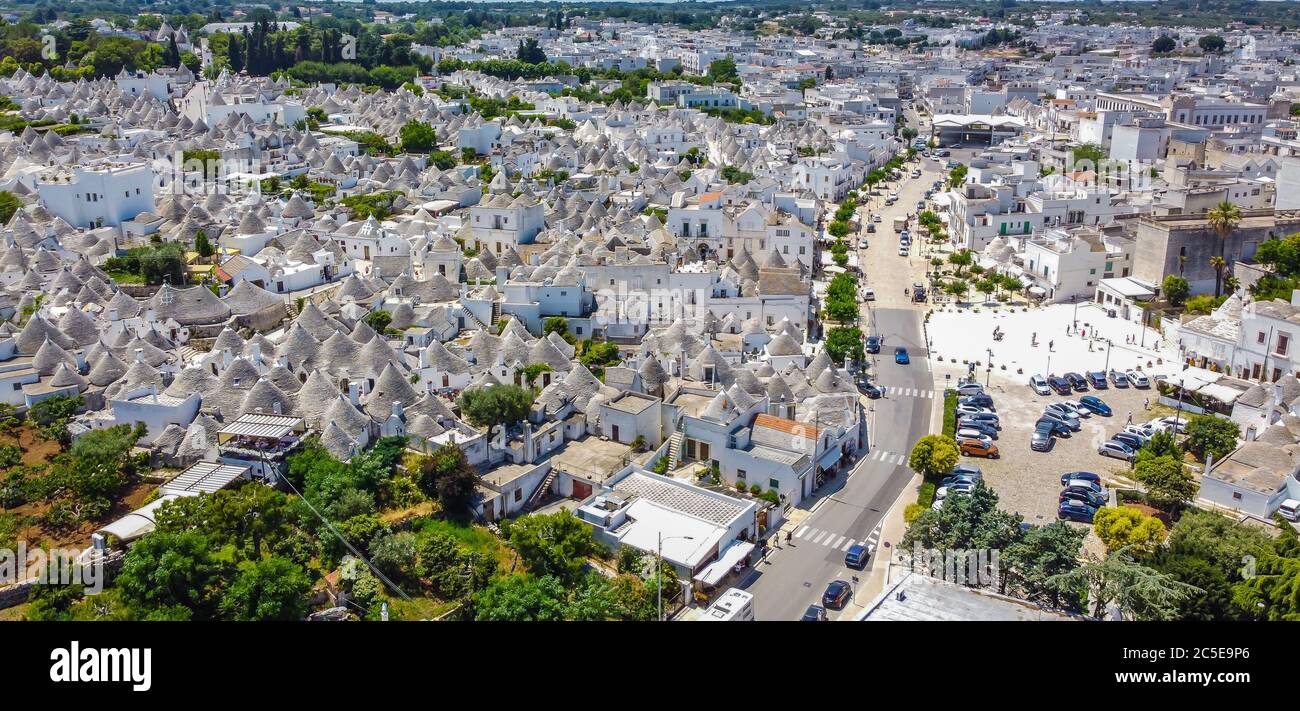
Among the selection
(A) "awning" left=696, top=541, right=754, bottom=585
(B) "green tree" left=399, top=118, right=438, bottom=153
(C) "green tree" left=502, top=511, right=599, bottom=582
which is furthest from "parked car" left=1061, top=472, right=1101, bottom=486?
(B) "green tree" left=399, top=118, right=438, bottom=153

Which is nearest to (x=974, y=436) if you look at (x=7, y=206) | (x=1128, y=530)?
(x=1128, y=530)

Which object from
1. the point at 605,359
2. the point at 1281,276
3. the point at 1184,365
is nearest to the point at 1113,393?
the point at 1184,365

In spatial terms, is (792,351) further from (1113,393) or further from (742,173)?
(742,173)

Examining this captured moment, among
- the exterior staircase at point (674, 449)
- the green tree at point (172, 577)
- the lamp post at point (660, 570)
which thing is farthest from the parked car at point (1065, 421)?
the green tree at point (172, 577)

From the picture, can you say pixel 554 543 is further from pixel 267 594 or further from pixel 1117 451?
pixel 1117 451

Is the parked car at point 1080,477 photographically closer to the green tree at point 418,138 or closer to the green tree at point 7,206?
the green tree at point 7,206

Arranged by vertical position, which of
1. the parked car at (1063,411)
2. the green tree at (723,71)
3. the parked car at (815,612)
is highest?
the green tree at (723,71)
